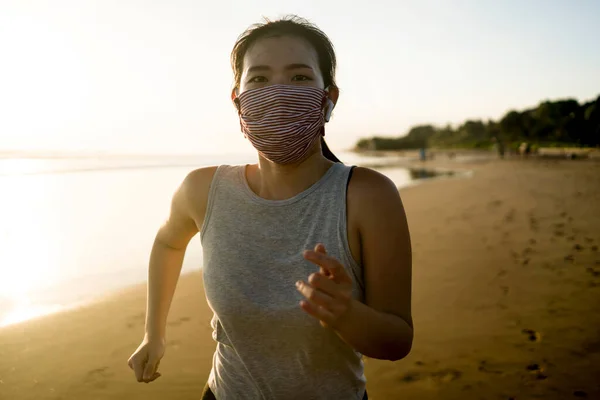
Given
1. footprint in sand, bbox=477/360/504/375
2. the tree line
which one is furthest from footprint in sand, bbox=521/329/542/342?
the tree line

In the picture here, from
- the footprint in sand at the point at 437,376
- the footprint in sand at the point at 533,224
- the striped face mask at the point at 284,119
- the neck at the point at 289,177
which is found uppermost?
the striped face mask at the point at 284,119

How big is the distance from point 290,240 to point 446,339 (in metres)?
3.69

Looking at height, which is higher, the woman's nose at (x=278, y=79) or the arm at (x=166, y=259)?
the woman's nose at (x=278, y=79)

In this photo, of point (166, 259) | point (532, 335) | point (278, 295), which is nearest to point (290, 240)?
point (278, 295)

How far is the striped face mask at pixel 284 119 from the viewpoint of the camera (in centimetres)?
166

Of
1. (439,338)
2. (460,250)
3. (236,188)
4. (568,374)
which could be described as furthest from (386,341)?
(460,250)

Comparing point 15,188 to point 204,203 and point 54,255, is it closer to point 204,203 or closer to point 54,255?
point 54,255

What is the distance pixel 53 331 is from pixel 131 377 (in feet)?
5.04

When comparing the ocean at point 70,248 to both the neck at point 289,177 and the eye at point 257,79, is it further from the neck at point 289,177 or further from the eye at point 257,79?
the eye at point 257,79

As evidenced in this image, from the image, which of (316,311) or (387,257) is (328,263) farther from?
(387,257)

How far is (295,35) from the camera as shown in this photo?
174 cm

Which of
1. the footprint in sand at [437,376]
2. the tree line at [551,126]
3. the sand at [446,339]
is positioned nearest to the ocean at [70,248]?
the sand at [446,339]

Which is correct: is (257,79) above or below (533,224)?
above

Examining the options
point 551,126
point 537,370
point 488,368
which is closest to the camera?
point 537,370
